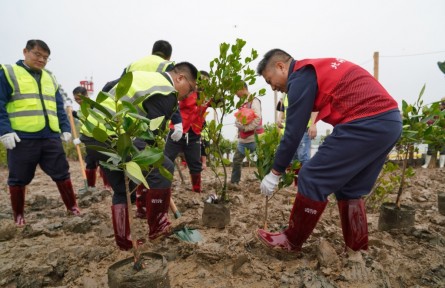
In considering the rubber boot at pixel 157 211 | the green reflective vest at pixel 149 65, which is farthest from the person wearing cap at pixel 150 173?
the green reflective vest at pixel 149 65

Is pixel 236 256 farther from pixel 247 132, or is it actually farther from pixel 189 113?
pixel 247 132

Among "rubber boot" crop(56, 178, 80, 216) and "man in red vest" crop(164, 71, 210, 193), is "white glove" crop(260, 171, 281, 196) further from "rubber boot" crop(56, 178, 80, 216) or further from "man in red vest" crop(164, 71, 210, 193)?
"rubber boot" crop(56, 178, 80, 216)

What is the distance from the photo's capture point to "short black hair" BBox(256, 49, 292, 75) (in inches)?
84.0

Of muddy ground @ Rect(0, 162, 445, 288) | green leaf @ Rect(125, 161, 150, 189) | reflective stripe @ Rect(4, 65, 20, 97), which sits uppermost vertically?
reflective stripe @ Rect(4, 65, 20, 97)

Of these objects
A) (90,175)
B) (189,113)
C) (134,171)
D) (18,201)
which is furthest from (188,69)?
(90,175)

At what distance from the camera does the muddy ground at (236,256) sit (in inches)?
67.3

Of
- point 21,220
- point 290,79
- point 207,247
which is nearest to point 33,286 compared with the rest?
point 207,247

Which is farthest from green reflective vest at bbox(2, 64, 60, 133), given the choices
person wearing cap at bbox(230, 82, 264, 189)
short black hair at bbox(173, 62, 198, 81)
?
person wearing cap at bbox(230, 82, 264, 189)

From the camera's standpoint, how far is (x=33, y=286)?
1.81 meters

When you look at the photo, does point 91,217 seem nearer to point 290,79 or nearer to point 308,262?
point 308,262

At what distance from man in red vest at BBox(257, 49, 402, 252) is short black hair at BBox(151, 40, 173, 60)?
2184 mm

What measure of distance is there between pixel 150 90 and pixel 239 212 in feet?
5.83

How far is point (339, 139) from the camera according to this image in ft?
5.78

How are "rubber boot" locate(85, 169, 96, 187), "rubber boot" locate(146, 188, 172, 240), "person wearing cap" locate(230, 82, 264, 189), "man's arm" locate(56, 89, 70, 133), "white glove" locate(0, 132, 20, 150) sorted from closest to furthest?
"rubber boot" locate(146, 188, 172, 240) < "white glove" locate(0, 132, 20, 150) < "man's arm" locate(56, 89, 70, 133) < "person wearing cap" locate(230, 82, 264, 189) < "rubber boot" locate(85, 169, 96, 187)
